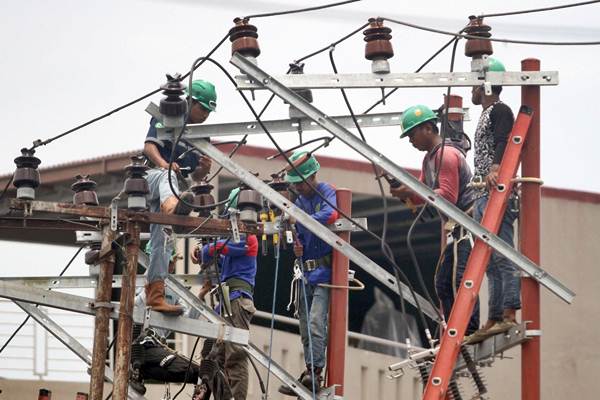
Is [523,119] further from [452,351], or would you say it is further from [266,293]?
[266,293]

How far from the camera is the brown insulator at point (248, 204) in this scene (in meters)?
15.7

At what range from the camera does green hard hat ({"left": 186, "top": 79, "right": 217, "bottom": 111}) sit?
16.1 m

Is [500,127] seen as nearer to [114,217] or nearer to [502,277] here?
[502,277]

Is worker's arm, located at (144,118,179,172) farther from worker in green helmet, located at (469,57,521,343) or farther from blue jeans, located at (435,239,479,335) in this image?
worker in green helmet, located at (469,57,521,343)

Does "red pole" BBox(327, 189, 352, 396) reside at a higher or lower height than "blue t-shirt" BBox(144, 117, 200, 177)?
lower

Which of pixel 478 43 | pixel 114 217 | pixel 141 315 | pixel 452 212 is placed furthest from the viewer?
pixel 141 315

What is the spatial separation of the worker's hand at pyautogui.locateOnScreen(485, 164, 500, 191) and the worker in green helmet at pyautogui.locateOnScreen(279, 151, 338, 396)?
7.99 feet

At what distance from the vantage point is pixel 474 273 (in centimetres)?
1437

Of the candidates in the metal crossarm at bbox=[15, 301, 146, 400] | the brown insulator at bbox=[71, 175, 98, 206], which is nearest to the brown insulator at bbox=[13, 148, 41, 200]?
the brown insulator at bbox=[71, 175, 98, 206]

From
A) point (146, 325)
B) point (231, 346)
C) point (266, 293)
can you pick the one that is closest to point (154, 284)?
point (146, 325)

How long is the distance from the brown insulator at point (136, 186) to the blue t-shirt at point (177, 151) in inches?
22.2

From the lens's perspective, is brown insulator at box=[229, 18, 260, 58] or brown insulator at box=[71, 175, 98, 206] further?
brown insulator at box=[71, 175, 98, 206]

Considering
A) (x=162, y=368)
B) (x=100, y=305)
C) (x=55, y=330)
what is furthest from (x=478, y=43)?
(x=55, y=330)

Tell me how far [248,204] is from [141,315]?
1.54 m
